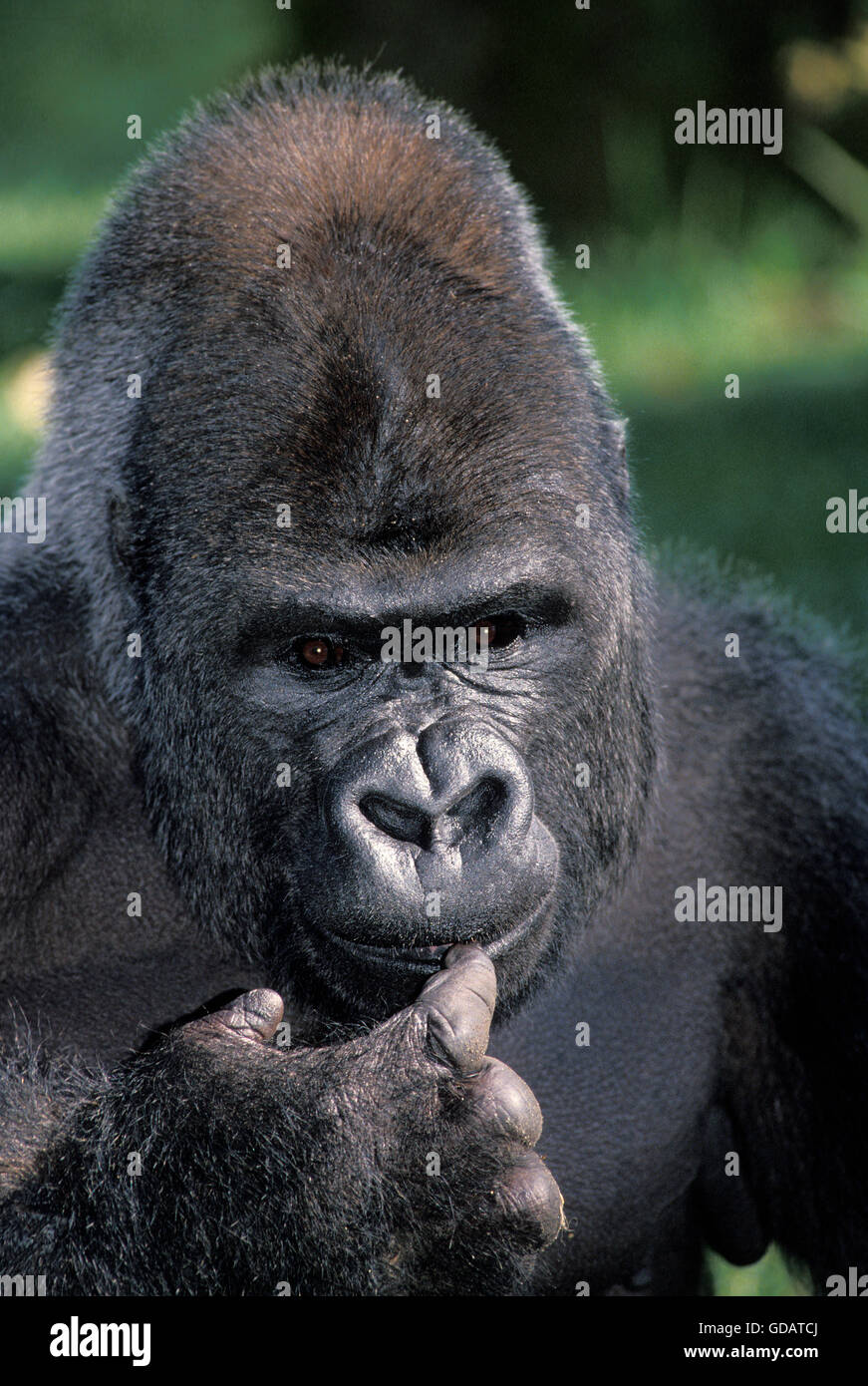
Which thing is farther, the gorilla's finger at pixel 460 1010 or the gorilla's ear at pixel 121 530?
the gorilla's ear at pixel 121 530

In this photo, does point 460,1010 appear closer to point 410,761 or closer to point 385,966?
point 385,966

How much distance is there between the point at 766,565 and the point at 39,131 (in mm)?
5847

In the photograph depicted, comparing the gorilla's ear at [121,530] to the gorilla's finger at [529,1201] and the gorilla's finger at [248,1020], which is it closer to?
the gorilla's finger at [248,1020]

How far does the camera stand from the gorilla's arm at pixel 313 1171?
2738 mm

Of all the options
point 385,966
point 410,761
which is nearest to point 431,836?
point 410,761

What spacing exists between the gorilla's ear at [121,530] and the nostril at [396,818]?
33.5 inches

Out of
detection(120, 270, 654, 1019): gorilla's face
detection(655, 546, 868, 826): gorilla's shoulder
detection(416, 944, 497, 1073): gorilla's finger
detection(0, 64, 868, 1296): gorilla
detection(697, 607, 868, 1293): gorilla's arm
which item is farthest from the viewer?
detection(655, 546, 868, 826): gorilla's shoulder

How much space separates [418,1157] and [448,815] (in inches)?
23.5

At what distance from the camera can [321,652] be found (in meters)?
3.21

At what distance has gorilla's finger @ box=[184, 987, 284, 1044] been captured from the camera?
2926 millimetres

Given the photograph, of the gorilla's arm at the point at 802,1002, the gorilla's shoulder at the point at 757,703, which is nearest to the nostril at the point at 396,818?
the gorilla's shoulder at the point at 757,703

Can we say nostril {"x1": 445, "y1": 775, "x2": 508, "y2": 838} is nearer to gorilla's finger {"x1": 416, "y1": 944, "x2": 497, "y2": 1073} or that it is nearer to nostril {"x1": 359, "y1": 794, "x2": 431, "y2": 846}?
nostril {"x1": 359, "y1": 794, "x2": 431, "y2": 846}

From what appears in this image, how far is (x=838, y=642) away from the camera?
481 cm

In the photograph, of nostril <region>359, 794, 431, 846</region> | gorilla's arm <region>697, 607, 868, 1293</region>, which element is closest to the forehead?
nostril <region>359, 794, 431, 846</region>
